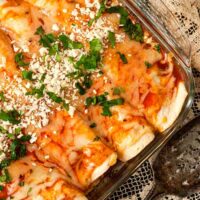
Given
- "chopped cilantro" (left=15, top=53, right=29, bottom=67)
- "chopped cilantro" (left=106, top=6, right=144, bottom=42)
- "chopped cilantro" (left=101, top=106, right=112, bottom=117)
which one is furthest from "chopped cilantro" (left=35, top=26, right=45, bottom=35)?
"chopped cilantro" (left=101, top=106, right=112, bottom=117)

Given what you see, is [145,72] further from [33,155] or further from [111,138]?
[33,155]

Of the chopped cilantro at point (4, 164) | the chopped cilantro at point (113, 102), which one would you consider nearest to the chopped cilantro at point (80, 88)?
the chopped cilantro at point (113, 102)

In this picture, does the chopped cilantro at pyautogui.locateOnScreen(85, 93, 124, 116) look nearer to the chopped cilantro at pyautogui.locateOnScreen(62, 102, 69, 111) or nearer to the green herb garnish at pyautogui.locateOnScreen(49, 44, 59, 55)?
the chopped cilantro at pyautogui.locateOnScreen(62, 102, 69, 111)

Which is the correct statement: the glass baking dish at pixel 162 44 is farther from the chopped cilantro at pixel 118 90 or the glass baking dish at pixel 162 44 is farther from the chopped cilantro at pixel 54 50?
the chopped cilantro at pixel 54 50

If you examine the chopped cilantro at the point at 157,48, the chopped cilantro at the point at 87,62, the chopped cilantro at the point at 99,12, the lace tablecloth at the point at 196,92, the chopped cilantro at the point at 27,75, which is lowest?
the lace tablecloth at the point at 196,92

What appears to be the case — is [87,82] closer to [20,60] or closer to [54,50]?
[54,50]

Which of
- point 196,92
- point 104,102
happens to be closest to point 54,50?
point 104,102

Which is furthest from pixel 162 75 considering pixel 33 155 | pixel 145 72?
pixel 33 155
